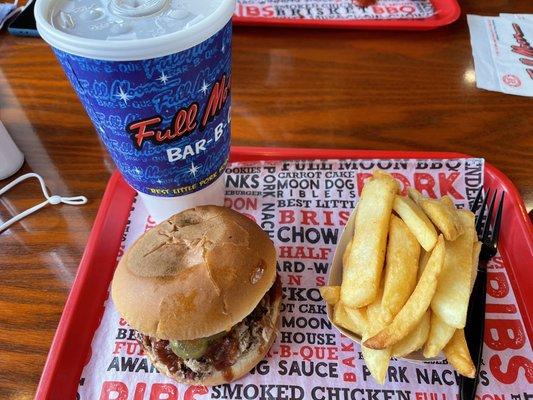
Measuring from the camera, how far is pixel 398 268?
92 centimetres

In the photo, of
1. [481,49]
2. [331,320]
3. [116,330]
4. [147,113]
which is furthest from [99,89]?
[481,49]

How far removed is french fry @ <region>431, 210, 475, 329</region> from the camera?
2.85 ft

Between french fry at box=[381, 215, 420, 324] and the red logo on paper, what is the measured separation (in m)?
0.98

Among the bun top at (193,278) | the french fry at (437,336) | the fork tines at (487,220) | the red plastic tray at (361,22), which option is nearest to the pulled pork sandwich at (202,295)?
the bun top at (193,278)

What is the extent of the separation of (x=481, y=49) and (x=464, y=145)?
23.3 inches

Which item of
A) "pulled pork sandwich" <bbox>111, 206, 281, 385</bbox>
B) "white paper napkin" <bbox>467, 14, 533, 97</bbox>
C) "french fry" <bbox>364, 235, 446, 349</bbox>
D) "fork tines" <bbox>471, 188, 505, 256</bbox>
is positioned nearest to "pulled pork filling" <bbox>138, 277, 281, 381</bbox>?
"pulled pork sandwich" <bbox>111, 206, 281, 385</bbox>

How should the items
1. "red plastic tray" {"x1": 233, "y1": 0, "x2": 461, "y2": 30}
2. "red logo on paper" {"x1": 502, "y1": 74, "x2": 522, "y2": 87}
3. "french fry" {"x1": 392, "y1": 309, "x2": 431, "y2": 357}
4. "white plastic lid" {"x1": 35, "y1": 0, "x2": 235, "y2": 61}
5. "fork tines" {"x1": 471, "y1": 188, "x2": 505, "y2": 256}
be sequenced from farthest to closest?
"red plastic tray" {"x1": 233, "y1": 0, "x2": 461, "y2": 30} → "red logo on paper" {"x1": 502, "y1": 74, "x2": 522, "y2": 87} → "fork tines" {"x1": 471, "y1": 188, "x2": 505, "y2": 256} → "french fry" {"x1": 392, "y1": 309, "x2": 431, "y2": 357} → "white plastic lid" {"x1": 35, "y1": 0, "x2": 235, "y2": 61}

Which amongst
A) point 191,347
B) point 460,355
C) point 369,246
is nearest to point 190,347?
point 191,347

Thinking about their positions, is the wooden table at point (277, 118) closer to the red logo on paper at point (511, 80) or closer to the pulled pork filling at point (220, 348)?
the red logo on paper at point (511, 80)

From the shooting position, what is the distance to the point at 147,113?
90 cm

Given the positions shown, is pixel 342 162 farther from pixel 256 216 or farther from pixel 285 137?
pixel 256 216

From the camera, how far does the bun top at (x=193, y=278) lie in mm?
906

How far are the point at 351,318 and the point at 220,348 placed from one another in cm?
30

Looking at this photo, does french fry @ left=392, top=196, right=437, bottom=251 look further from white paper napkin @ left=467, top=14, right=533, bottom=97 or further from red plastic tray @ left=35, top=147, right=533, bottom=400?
white paper napkin @ left=467, top=14, right=533, bottom=97
